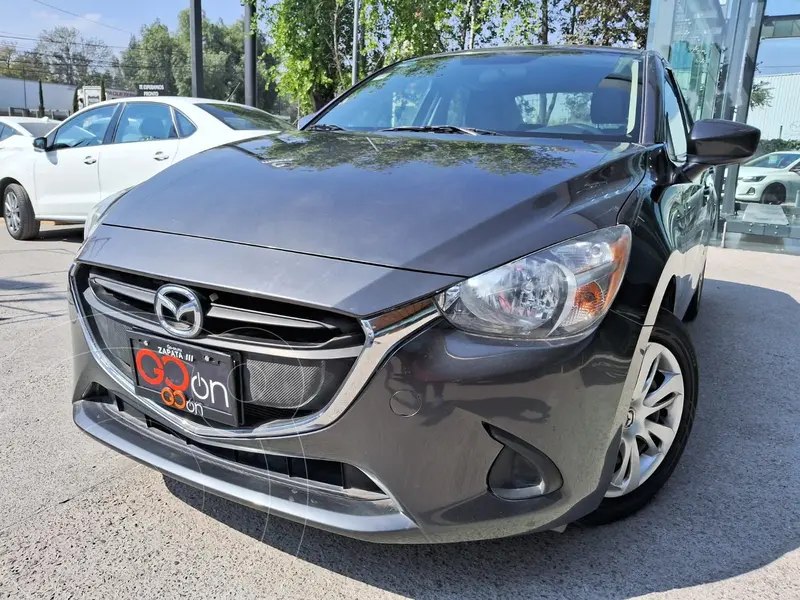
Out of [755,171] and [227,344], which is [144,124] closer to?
[227,344]

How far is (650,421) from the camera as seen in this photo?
2.03m

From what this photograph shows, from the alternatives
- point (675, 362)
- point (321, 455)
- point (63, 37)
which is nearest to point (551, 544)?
point (675, 362)

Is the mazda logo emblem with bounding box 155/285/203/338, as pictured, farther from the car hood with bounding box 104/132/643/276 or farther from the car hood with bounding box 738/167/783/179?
the car hood with bounding box 738/167/783/179

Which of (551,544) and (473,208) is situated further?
(551,544)

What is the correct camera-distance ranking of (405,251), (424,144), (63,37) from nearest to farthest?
1. (405,251)
2. (424,144)
3. (63,37)

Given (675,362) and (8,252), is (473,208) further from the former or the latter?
(8,252)

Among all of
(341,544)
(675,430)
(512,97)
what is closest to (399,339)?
(341,544)

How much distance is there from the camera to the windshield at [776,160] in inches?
342

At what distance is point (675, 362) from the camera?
2.03 m

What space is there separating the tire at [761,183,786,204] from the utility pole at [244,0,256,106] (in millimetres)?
8568

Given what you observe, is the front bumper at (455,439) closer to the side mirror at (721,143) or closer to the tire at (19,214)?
the side mirror at (721,143)

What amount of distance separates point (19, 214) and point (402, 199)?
684 cm

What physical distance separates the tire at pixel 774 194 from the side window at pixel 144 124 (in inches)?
295

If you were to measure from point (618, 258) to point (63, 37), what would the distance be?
77.8m
